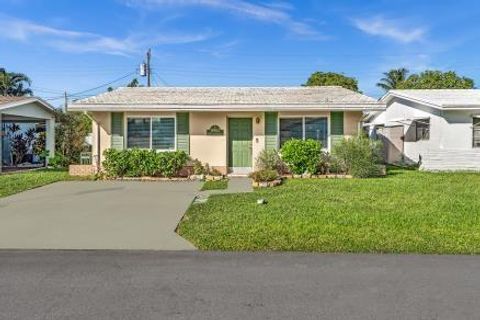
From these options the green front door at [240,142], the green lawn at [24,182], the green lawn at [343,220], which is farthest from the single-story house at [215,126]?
the green lawn at [343,220]

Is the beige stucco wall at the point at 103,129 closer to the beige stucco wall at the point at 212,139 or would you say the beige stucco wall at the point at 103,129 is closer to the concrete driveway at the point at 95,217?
the beige stucco wall at the point at 212,139

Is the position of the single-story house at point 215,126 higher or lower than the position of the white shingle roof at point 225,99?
lower

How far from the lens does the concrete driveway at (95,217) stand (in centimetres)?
685

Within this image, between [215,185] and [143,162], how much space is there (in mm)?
3413

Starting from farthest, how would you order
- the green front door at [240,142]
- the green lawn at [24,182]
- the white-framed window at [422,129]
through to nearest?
the white-framed window at [422,129] < the green front door at [240,142] < the green lawn at [24,182]

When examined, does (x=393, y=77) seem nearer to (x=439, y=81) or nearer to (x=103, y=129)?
(x=439, y=81)

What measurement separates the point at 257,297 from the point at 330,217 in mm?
4088

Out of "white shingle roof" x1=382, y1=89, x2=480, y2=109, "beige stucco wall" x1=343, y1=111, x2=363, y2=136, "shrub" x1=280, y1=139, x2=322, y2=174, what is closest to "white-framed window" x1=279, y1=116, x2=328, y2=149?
"beige stucco wall" x1=343, y1=111, x2=363, y2=136

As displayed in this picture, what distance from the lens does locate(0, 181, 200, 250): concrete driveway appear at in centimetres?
685

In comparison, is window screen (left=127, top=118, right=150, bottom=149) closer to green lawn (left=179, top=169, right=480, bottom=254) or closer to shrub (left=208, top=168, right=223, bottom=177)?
shrub (left=208, top=168, right=223, bottom=177)

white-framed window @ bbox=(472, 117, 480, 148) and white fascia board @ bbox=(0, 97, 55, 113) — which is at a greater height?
white fascia board @ bbox=(0, 97, 55, 113)

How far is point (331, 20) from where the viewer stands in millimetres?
20797

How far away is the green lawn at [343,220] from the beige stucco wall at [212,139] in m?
4.61

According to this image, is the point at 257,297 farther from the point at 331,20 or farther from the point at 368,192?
the point at 331,20
